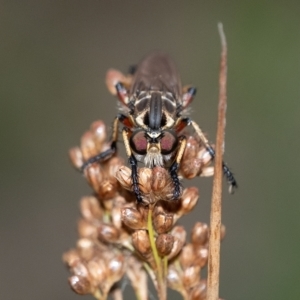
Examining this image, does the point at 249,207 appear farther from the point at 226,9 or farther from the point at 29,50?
the point at 29,50

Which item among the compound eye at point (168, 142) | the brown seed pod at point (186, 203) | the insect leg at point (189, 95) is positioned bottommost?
the brown seed pod at point (186, 203)

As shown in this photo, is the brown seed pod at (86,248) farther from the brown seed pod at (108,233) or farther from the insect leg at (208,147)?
the insect leg at (208,147)

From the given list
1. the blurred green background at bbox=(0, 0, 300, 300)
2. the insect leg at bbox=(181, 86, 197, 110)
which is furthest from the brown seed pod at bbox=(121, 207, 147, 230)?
the blurred green background at bbox=(0, 0, 300, 300)

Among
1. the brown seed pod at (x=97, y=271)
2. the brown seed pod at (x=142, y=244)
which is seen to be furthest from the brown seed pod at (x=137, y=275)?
the brown seed pod at (x=142, y=244)

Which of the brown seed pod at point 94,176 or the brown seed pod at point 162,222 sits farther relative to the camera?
the brown seed pod at point 94,176

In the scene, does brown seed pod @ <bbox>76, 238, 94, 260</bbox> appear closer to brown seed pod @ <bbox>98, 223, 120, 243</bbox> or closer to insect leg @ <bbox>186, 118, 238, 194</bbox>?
brown seed pod @ <bbox>98, 223, 120, 243</bbox>
